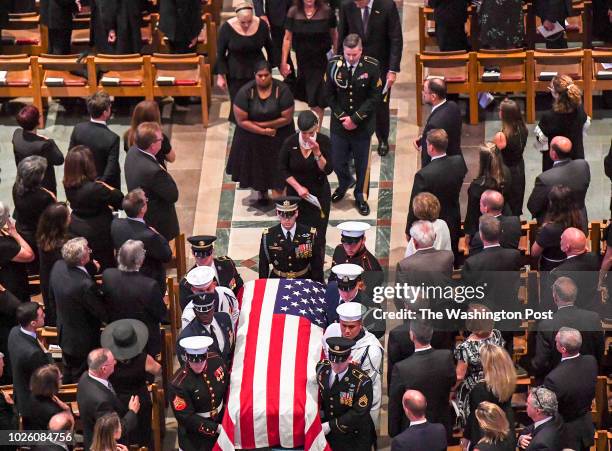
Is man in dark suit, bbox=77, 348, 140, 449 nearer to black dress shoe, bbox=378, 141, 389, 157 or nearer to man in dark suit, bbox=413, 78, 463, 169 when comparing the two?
man in dark suit, bbox=413, 78, 463, 169

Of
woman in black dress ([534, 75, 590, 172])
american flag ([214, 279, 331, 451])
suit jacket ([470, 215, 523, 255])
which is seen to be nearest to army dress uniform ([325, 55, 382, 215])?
woman in black dress ([534, 75, 590, 172])

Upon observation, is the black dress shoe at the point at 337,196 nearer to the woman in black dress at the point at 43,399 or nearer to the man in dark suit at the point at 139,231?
the man in dark suit at the point at 139,231

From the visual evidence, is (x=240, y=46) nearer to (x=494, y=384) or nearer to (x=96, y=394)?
(x=96, y=394)

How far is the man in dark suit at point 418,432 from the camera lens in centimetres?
1010

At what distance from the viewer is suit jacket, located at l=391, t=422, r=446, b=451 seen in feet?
33.1

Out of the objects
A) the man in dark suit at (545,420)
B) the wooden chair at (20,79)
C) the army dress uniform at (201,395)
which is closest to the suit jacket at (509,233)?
the man in dark suit at (545,420)

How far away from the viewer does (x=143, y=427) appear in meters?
11.1

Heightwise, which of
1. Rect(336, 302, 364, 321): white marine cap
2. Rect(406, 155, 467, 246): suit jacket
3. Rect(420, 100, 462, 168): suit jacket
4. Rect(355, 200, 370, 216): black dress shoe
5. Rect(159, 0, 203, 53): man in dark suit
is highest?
Rect(159, 0, 203, 53): man in dark suit

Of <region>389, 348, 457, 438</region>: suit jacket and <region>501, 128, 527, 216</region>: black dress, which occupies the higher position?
<region>501, 128, 527, 216</region>: black dress

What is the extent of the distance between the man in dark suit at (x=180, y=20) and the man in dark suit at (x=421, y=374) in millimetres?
6126

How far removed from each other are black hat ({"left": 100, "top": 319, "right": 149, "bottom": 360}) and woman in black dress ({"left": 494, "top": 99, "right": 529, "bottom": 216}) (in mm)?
3415

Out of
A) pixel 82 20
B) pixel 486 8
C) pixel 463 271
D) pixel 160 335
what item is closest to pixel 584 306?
pixel 463 271

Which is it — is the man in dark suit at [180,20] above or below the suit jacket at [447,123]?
above

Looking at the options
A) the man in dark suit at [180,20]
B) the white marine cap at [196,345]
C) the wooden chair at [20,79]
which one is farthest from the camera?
the man in dark suit at [180,20]
